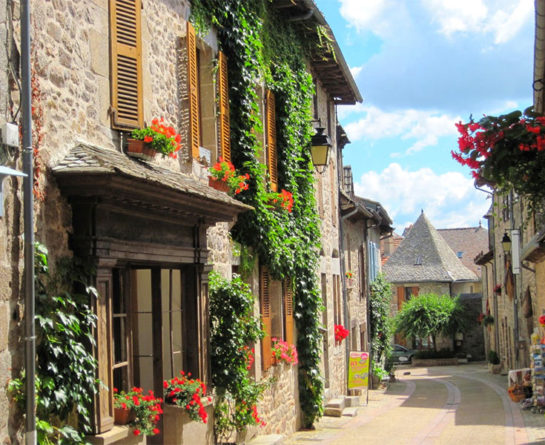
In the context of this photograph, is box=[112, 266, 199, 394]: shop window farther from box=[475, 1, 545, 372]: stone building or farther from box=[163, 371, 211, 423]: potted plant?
box=[475, 1, 545, 372]: stone building

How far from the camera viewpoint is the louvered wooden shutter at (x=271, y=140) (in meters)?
12.2

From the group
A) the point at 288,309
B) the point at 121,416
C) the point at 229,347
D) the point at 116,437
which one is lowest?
the point at 116,437

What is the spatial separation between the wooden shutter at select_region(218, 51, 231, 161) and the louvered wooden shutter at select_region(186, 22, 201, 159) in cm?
76

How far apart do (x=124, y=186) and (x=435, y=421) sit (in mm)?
11802

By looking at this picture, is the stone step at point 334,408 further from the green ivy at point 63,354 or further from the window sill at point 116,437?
the green ivy at point 63,354

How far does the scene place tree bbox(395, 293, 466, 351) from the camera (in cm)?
4212

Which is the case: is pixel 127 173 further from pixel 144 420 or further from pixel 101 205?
pixel 144 420

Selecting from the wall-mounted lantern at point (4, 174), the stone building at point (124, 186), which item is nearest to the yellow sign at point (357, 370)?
the stone building at point (124, 186)

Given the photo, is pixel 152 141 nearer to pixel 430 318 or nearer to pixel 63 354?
pixel 63 354

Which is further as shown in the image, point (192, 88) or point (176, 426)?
point (192, 88)

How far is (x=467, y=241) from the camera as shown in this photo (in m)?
63.4

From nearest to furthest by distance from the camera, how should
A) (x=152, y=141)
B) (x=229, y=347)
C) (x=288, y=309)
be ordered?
(x=152, y=141)
(x=229, y=347)
(x=288, y=309)

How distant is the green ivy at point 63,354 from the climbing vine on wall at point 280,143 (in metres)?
4.45

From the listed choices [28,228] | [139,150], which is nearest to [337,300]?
[139,150]
